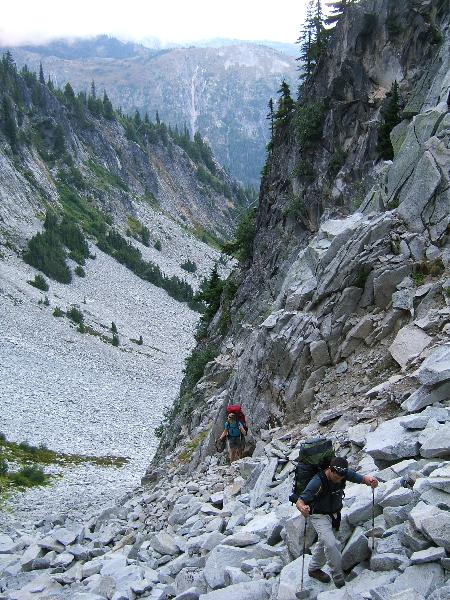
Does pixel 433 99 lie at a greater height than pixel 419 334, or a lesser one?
greater

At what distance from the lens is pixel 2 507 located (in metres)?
29.1

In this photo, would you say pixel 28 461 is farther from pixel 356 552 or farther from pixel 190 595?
pixel 356 552

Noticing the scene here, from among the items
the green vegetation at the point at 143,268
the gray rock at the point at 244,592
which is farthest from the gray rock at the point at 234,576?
the green vegetation at the point at 143,268

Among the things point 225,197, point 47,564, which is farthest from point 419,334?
point 225,197

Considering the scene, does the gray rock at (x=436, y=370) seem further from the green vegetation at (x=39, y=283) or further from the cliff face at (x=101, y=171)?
the cliff face at (x=101, y=171)

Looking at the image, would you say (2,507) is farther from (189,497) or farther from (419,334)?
(419,334)

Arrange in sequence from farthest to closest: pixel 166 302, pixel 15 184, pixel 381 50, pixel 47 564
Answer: pixel 15 184 < pixel 166 302 < pixel 381 50 < pixel 47 564

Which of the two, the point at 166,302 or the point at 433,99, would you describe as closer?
the point at 433,99

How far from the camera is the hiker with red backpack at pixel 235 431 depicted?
17156 mm

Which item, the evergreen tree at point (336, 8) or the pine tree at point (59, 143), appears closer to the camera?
the evergreen tree at point (336, 8)

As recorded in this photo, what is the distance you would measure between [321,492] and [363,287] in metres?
9.45

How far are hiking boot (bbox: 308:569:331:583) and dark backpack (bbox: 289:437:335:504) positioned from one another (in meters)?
0.94

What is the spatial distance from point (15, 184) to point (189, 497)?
91.0 meters

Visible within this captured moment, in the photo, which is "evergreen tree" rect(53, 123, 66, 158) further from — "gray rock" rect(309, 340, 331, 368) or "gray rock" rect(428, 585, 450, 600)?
"gray rock" rect(428, 585, 450, 600)
